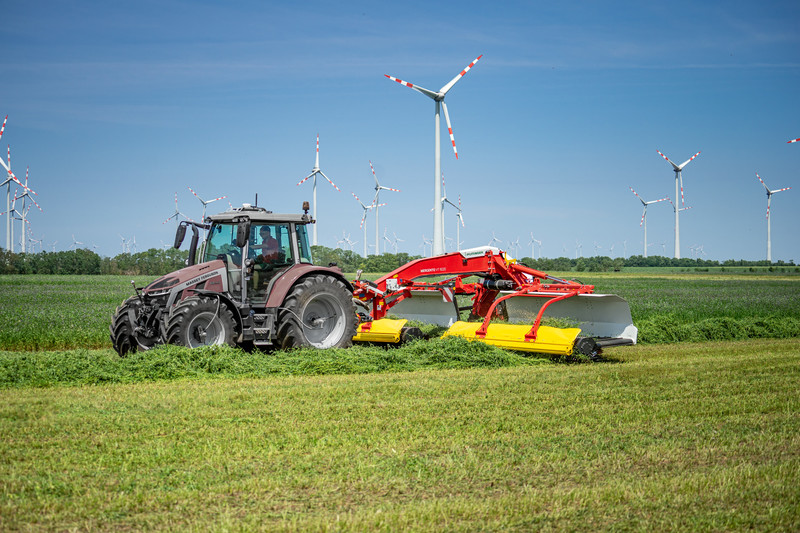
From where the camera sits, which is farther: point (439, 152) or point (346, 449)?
point (439, 152)

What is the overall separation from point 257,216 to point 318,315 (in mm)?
1935

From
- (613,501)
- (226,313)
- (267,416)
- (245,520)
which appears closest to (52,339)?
(226,313)

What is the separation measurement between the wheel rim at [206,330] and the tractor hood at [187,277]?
64 cm

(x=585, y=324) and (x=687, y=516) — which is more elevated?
(x=585, y=324)

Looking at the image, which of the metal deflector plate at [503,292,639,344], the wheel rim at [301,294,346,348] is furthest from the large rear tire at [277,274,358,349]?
the metal deflector plate at [503,292,639,344]

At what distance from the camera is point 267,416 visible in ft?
25.2

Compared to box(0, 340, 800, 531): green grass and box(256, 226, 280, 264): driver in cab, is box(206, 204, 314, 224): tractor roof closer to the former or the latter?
box(256, 226, 280, 264): driver in cab

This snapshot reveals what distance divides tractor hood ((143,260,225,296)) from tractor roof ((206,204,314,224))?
2.40ft

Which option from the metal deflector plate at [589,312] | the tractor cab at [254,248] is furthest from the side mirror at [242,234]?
the metal deflector plate at [589,312]

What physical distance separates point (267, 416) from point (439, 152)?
63.5ft

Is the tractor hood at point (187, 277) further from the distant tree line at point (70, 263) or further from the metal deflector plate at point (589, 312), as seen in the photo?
the distant tree line at point (70, 263)

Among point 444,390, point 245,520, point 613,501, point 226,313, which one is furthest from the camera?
point 226,313

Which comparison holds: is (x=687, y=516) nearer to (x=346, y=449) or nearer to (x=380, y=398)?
(x=346, y=449)

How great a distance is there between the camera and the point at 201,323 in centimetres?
1098
